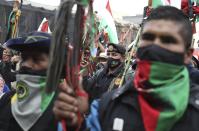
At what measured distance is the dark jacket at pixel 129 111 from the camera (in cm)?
210

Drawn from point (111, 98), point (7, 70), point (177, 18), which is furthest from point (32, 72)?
point (7, 70)

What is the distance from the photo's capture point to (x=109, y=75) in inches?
275

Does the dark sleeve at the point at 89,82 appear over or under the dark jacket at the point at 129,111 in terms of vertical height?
under

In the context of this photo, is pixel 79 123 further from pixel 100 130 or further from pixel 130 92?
pixel 130 92

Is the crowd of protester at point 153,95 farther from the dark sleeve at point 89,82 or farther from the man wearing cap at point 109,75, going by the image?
the man wearing cap at point 109,75

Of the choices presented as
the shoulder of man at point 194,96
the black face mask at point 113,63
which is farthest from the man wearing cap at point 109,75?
the shoulder of man at point 194,96

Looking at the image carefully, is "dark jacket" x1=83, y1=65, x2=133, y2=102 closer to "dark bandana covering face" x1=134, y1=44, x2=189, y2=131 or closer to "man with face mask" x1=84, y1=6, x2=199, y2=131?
"man with face mask" x1=84, y1=6, x2=199, y2=131

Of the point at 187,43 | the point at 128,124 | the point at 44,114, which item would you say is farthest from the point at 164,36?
the point at 44,114

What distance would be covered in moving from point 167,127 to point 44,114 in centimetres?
111

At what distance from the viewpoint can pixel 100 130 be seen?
2.19 metres

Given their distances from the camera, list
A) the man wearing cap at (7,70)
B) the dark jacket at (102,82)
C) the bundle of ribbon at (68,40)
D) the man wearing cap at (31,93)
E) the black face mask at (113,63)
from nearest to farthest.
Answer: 1. the bundle of ribbon at (68,40)
2. the man wearing cap at (31,93)
3. the dark jacket at (102,82)
4. the black face mask at (113,63)
5. the man wearing cap at (7,70)

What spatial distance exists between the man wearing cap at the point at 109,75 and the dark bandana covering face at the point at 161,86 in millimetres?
3896

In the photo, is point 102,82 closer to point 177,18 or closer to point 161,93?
point 177,18

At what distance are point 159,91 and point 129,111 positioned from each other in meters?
0.20
